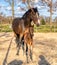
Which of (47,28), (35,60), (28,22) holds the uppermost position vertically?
(28,22)

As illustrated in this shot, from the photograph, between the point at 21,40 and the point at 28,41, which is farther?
the point at 21,40

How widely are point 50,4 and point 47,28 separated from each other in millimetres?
2333

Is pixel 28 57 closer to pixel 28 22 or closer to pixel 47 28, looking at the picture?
pixel 28 22

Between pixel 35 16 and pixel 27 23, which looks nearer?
pixel 35 16

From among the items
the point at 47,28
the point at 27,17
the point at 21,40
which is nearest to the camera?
the point at 27,17

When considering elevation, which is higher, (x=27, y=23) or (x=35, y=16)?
(x=35, y=16)

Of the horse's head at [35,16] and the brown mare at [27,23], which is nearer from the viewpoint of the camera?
the horse's head at [35,16]

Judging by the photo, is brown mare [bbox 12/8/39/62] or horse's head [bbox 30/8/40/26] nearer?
horse's head [bbox 30/8/40/26]

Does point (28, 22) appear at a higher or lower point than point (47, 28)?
higher

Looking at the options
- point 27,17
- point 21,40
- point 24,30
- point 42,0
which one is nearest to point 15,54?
point 21,40

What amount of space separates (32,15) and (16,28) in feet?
5.15

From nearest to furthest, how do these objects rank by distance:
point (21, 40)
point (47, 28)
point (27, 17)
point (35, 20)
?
point (35, 20), point (27, 17), point (21, 40), point (47, 28)

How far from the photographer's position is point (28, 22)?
7.81m

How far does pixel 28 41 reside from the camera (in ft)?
26.0
